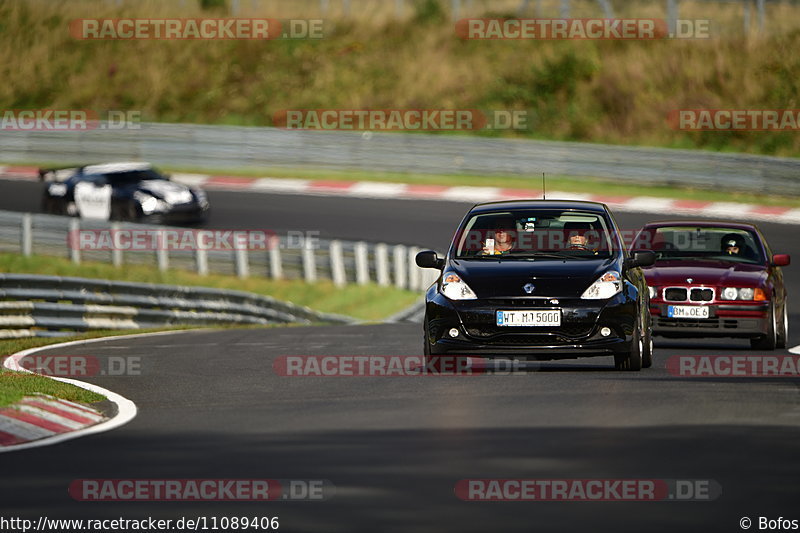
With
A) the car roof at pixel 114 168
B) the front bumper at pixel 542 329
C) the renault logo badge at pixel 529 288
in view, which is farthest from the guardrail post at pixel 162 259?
the renault logo badge at pixel 529 288

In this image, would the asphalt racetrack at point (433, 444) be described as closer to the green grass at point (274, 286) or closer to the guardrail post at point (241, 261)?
the green grass at point (274, 286)

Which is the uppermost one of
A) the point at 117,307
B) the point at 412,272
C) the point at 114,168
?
the point at 114,168

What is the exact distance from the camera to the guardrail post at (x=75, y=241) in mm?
31688

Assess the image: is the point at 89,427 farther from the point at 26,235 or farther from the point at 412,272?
the point at 26,235

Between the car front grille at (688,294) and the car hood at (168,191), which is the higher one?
the car hood at (168,191)

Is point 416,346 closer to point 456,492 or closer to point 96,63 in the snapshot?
point 456,492

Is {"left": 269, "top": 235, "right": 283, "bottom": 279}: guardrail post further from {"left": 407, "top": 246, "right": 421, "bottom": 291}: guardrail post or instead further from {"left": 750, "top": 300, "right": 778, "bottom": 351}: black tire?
{"left": 750, "top": 300, "right": 778, "bottom": 351}: black tire

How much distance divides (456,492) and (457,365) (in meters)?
6.62

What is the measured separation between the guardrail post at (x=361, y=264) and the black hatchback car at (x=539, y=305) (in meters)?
15.1

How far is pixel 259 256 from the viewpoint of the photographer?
100 feet

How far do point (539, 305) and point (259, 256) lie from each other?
57.9ft

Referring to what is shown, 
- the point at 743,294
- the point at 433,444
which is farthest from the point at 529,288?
the point at 743,294

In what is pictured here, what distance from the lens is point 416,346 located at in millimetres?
16969

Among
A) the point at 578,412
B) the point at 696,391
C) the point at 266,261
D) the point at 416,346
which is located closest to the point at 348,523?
the point at 578,412
